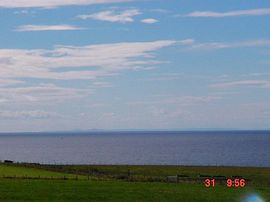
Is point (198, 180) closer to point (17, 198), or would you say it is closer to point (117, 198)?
point (117, 198)

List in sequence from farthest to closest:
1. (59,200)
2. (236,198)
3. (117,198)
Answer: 1. (236,198)
2. (117,198)
3. (59,200)

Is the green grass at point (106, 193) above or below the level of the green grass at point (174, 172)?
below

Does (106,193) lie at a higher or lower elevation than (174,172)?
lower

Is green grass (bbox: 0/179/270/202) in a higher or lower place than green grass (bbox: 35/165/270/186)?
lower

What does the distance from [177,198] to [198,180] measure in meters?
20.2

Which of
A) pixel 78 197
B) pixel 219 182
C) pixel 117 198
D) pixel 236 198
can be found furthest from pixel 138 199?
→ pixel 219 182

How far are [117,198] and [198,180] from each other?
22.3 meters

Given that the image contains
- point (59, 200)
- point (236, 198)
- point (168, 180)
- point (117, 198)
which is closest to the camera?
point (59, 200)

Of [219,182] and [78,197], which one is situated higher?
[219,182]

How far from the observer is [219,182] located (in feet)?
190

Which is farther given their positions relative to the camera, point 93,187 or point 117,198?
point 93,187

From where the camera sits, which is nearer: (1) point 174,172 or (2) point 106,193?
(2) point 106,193

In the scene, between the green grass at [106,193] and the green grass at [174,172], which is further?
the green grass at [174,172]

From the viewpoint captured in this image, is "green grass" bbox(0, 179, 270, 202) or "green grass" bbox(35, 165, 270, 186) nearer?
"green grass" bbox(0, 179, 270, 202)
